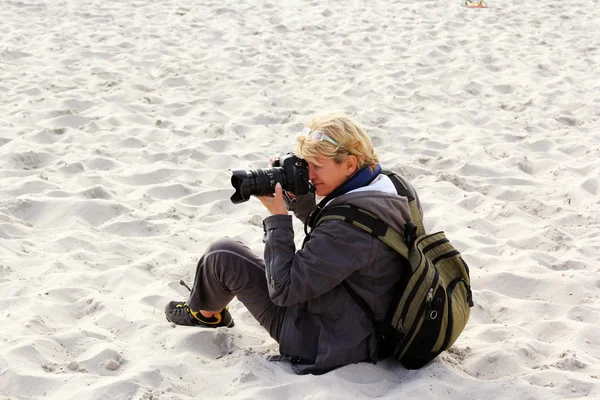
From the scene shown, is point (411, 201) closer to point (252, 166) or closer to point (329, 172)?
point (329, 172)

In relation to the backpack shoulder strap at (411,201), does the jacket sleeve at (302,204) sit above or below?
below

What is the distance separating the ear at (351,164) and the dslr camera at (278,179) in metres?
0.15

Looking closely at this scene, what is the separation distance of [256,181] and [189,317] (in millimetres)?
778

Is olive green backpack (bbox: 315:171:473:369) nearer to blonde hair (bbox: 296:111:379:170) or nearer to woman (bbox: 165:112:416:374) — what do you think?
woman (bbox: 165:112:416:374)

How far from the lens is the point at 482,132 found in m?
5.61

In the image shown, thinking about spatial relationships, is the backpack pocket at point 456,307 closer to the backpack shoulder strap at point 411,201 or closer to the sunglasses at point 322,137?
Answer: the backpack shoulder strap at point 411,201

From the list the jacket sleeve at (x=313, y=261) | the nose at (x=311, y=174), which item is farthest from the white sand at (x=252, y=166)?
the nose at (x=311, y=174)

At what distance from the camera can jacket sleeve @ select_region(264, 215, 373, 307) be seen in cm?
253

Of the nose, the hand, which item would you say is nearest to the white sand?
the hand

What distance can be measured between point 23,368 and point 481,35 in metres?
6.70

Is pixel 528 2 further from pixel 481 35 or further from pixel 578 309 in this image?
pixel 578 309

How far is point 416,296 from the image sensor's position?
260cm

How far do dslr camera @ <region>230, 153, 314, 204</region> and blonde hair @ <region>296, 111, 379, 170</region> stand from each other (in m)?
0.05

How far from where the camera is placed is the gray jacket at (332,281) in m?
2.54
